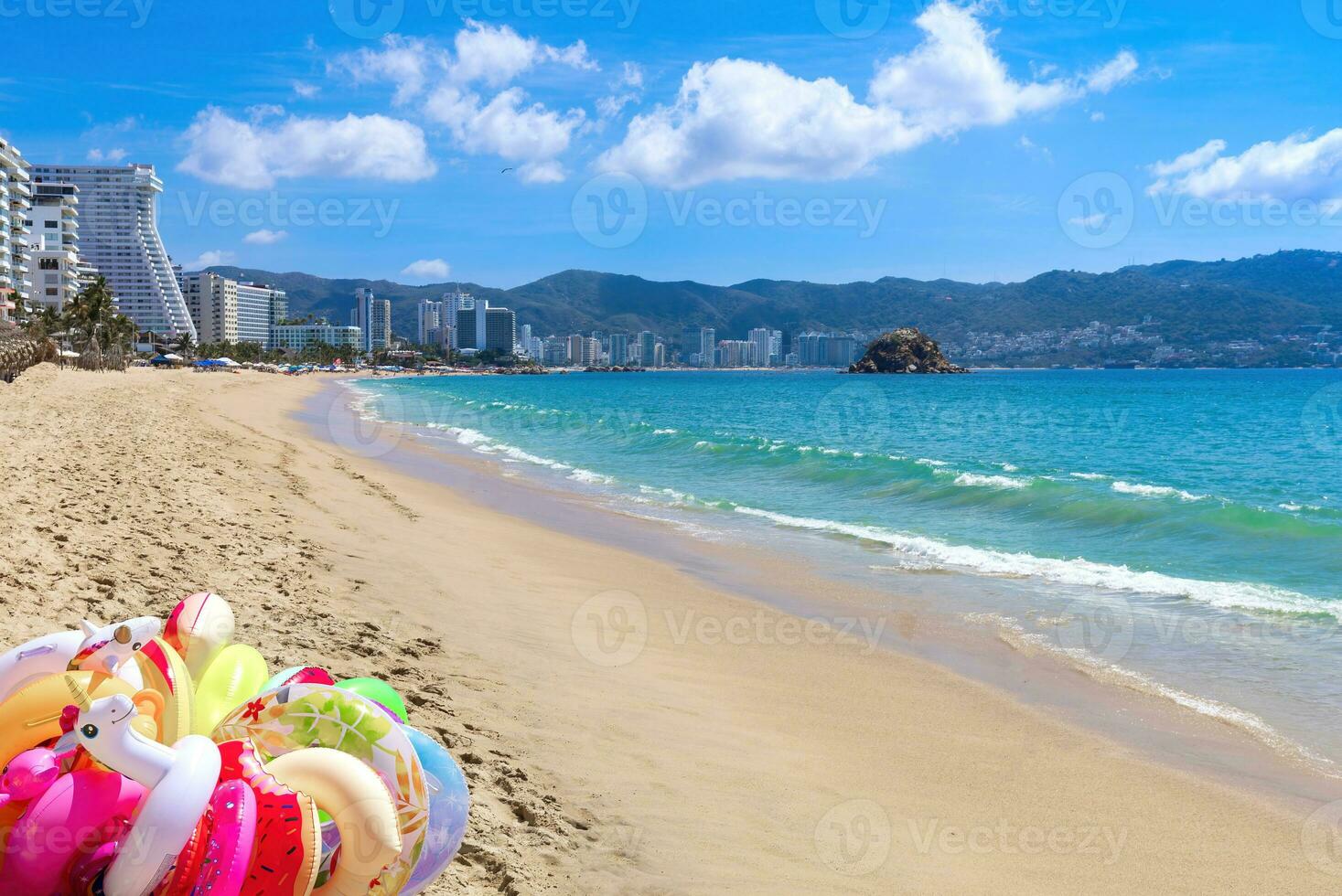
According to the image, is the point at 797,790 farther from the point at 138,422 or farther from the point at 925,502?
the point at 138,422

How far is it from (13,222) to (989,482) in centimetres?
10206

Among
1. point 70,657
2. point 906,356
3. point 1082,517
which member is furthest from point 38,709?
point 906,356

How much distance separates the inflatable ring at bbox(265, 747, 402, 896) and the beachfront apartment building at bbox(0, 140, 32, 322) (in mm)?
88798

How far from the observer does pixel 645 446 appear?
3222 centimetres

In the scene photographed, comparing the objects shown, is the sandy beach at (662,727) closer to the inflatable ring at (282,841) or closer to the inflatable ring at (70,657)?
the inflatable ring at (282,841)

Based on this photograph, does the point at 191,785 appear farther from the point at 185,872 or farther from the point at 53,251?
the point at 53,251

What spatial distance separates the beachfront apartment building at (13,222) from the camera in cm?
8250

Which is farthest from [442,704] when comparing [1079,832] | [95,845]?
[1079,832]

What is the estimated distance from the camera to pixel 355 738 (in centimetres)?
298

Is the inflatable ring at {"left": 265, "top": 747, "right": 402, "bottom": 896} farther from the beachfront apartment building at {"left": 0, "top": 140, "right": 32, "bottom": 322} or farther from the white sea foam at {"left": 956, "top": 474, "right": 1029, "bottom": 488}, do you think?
the beachfront apartment building at {"left": 0, "top": 140, "right": 32, "bottom": 322}

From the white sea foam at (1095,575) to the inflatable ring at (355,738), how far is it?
401 inches

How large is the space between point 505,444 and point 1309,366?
16643cm

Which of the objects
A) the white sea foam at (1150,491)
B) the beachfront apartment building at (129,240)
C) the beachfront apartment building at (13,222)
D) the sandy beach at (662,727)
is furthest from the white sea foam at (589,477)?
the beachfront apartment building at (129,240)

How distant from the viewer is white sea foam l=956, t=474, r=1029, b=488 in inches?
788
